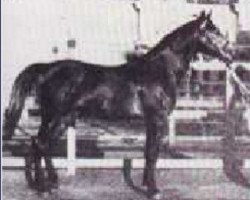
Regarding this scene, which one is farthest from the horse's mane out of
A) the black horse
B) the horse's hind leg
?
the horse's hind leg

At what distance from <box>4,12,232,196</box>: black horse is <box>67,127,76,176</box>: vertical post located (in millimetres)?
13

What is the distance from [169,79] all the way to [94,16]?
16 centimetres

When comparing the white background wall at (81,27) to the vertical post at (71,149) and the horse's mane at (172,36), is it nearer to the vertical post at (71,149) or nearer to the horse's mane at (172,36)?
the horse's mane at (172,36)

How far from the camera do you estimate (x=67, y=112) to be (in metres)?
1.47

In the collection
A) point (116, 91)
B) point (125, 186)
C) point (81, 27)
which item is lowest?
point (125, 186)

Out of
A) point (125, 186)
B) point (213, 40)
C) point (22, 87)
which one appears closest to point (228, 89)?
point (213, 40)

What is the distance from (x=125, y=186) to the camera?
149 centimetres

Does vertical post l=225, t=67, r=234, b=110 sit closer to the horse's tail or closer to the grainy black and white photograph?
the grainy black and white photograph

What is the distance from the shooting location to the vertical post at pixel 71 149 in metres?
1.47

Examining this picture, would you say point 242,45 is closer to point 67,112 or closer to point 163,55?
point 163,55

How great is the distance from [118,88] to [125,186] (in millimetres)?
162


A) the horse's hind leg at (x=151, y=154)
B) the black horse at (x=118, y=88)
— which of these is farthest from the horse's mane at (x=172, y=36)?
the horse's hind leg at (x=151, y=154)

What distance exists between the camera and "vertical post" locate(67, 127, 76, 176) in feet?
4.83

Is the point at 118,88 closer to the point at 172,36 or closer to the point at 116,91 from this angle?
the point at 116,91
